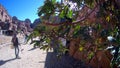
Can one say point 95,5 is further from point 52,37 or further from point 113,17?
point 52,37

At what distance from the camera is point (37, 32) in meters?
2.15

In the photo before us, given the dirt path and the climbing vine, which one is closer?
the climbing vine

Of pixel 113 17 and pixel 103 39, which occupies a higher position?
pixel 113 17

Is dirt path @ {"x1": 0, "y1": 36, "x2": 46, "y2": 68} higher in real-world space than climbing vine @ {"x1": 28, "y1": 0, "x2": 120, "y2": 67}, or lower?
lower

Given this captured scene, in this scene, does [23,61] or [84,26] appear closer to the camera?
[84,26]

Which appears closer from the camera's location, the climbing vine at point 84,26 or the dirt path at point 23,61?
the climbing vine at point 84,26

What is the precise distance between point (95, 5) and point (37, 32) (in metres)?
0.56

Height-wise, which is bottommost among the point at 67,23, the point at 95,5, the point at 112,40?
the point at 112,40

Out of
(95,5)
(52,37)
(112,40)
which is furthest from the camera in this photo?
(52,37)

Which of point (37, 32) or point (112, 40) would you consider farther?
point (37, 32)

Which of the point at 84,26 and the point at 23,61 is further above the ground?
the point at 84,26

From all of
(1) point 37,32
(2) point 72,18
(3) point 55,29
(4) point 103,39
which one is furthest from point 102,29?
(1) point 37,32

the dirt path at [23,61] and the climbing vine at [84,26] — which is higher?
the climbing vine at [84,26]

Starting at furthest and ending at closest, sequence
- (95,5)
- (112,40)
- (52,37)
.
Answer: (52,37) < (95,5) < (112,40)
